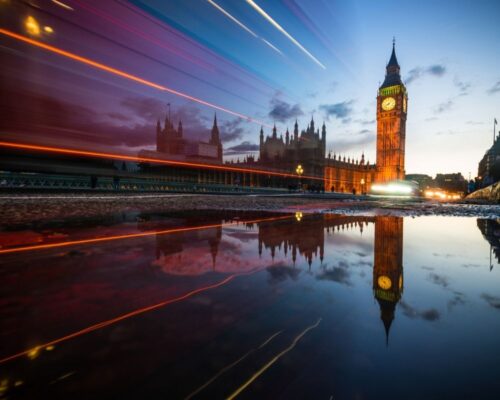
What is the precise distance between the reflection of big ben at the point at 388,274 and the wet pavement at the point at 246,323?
0.8 inches

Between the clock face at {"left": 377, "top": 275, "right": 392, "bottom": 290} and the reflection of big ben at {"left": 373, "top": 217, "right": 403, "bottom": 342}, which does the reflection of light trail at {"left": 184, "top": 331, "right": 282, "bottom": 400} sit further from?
the clock face at {"left": 377, "top": 275, "right": 392, "bottom": 290}

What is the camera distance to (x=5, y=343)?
142 cm

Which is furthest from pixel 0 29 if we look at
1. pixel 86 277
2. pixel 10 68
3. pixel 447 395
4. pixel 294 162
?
pixel 294 162

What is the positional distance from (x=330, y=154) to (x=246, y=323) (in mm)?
83474

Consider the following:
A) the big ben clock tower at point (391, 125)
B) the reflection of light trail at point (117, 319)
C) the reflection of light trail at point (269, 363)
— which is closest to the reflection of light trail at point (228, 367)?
the reflection of light trail at point (269, 363)

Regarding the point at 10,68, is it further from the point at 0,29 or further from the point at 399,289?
the point at 399,289

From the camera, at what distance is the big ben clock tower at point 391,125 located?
8231cm

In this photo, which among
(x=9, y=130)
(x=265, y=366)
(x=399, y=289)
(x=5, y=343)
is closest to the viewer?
(x=265, y=366)

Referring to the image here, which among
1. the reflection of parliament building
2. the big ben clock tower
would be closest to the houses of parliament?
the big ben clock tower

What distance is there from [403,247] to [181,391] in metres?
3.63

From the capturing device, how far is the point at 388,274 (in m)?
2.60

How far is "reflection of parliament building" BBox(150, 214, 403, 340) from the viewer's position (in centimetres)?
233

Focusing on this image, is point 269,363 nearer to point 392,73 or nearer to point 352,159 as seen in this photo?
point 352,159

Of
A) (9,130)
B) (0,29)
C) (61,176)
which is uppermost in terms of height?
(0,29)
